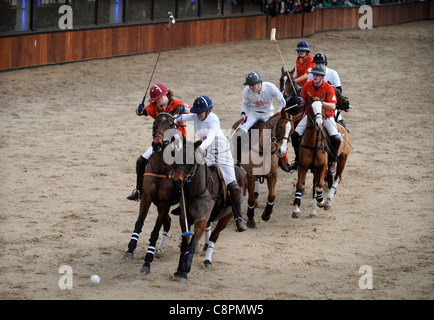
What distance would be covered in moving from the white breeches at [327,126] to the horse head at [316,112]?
53 cm

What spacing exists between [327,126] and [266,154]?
4.68ft

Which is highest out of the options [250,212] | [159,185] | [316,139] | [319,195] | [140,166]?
[316,139]

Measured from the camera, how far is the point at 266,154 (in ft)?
42.7

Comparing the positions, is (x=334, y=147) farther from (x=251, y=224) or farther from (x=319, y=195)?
(x=251, y=224)

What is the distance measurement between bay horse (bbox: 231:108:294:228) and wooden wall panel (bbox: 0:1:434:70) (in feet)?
28.8

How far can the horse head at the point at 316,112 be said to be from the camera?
41.4 ft

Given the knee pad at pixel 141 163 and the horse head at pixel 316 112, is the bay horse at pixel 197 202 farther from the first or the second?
the horse head at pixel 316 112

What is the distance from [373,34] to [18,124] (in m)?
22.5

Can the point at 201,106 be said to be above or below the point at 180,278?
above

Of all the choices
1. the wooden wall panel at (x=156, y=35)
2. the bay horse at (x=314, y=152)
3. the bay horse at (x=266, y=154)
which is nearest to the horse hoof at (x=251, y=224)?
the bay horse at (x=266, y=154)

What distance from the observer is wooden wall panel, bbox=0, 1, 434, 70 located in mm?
23812

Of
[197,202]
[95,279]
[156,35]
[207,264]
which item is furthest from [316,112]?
[156,35]

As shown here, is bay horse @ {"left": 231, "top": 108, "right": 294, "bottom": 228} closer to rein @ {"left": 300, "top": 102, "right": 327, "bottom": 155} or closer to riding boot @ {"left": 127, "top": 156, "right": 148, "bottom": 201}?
rein @ {"left": 300, "top": 102, "right": 327, "bottom": 155}

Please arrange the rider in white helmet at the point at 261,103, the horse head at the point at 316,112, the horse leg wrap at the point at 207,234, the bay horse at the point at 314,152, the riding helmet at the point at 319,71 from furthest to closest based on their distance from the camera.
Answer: the rider in white helmet at the point at 261,103
the riding helmet at the point at 319,71
the bay horse at the point at 314,152
the horse head at the point at 316,112
the horse leg wrap at the point at 207,234
